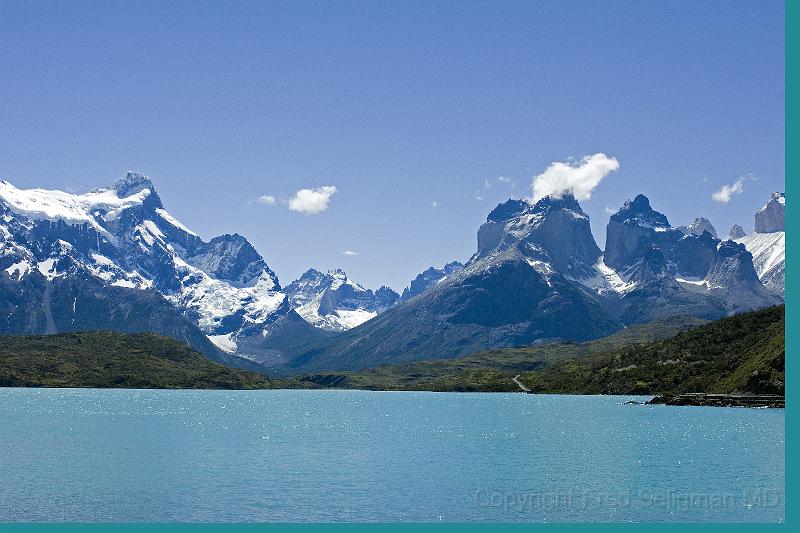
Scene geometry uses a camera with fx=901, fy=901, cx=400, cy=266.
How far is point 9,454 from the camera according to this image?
409ft

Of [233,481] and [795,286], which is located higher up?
[795,286]

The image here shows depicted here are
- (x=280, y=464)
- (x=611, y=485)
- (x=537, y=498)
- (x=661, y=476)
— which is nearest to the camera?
(x=537, y=498)

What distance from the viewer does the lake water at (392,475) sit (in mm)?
80062

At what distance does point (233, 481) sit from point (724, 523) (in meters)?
51.8

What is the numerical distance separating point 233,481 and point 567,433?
85475mm

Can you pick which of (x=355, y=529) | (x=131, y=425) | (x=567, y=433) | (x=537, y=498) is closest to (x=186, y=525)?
(x=355, y=529)

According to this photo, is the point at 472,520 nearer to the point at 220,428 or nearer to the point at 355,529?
the point at 355,529

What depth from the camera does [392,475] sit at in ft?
349

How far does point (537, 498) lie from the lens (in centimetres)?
8781

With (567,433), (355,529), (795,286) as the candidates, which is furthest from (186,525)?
(567,433)

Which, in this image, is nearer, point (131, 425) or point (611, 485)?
point (611, 485)

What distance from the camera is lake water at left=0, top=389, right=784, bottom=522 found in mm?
80062

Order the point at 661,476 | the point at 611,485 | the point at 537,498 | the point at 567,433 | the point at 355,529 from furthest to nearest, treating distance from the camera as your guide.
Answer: the point at 567,433 → the point at 661,476 → the point at 611,485 → the point at 537,498 → the point at 355,529

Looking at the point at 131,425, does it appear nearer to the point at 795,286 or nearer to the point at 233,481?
the point at 233,481
